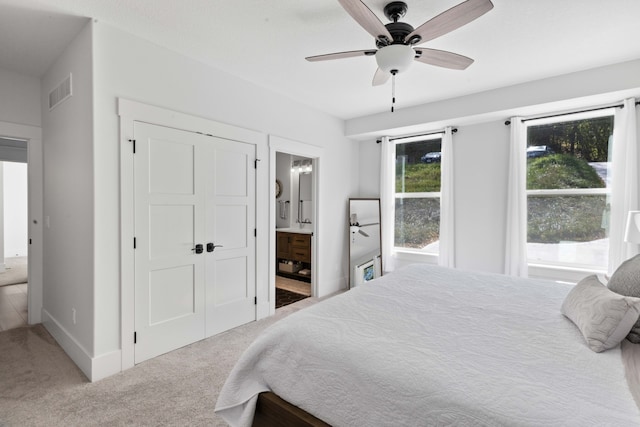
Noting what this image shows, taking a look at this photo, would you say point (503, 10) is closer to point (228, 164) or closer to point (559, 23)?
point (559, 23)

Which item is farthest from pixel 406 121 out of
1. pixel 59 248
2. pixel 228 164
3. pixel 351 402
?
pixel 59 248

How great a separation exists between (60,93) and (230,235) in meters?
1.99

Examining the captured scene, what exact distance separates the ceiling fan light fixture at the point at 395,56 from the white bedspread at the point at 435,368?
151cm

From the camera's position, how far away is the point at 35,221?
3.44 metres

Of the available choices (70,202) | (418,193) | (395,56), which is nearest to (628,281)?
(395,56)

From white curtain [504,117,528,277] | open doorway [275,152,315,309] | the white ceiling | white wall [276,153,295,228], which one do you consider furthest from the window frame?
white wall [276,153,295,228]

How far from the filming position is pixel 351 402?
4.19 feet

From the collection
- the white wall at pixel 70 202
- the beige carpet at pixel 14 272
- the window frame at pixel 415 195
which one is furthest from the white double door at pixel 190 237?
the beige carpet at pixel 14 272

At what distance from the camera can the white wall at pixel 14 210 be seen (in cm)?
727

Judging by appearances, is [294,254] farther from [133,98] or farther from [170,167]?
[133,98]

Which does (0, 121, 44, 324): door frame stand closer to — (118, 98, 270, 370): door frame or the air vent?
the air vent

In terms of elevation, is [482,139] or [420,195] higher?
[482,139]

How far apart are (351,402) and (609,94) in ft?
12.2

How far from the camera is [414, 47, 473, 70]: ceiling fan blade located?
6.95ft
